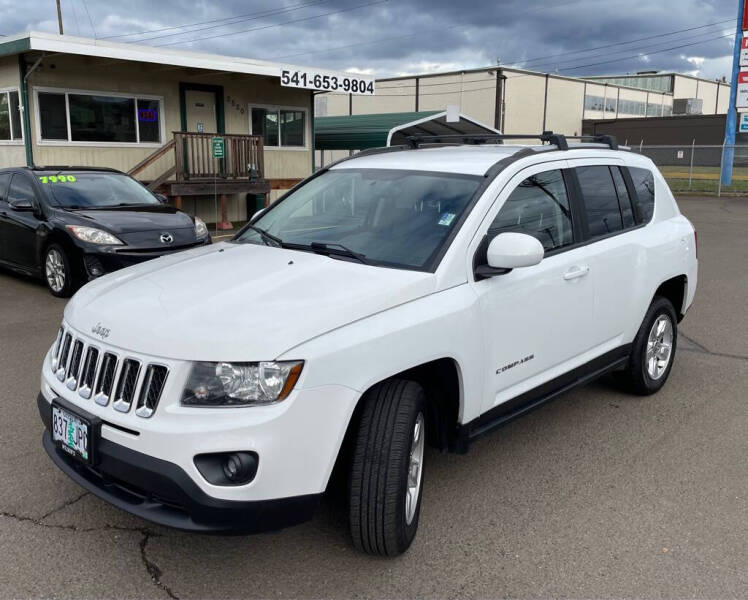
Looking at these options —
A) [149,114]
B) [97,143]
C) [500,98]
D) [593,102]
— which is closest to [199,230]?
[97,143]

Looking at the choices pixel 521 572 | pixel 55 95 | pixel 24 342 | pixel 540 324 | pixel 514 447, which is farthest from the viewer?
pixel 55 95

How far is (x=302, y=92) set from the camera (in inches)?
778

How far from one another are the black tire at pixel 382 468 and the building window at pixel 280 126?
16.5 m

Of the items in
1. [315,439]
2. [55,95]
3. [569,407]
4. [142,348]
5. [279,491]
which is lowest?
[569,407]

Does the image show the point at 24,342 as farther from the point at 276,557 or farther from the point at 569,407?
the point at 569,407

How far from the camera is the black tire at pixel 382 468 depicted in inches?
113

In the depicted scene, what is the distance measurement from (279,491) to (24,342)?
15.8ft

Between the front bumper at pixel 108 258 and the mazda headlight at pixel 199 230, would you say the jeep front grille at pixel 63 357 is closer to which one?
the front bumper at pixel 108 258

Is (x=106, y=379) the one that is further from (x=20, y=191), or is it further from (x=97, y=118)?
(x=97, y=118)

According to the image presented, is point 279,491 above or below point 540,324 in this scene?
below

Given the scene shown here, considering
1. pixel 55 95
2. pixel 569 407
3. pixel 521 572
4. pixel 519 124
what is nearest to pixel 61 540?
pixel 521 572

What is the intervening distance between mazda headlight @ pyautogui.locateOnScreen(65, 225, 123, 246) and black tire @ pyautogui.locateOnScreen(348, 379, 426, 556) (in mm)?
6167

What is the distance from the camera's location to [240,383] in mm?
2670

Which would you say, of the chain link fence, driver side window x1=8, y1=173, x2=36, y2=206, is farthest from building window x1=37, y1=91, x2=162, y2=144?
the chain link fence
